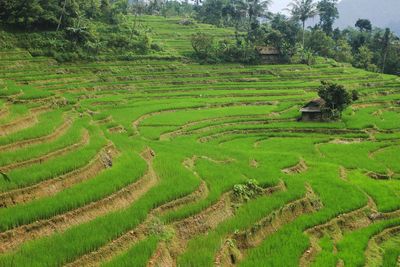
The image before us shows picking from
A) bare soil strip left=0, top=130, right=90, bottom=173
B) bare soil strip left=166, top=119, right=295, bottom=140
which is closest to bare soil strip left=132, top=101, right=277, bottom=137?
bare soil strip left=166, top=119, right=295, bottom=140

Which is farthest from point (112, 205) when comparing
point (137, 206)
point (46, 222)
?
point (46, 222)

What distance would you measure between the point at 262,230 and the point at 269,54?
149 feet

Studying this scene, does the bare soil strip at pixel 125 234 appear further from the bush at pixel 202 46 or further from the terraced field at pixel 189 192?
the bush at pixel 202 46

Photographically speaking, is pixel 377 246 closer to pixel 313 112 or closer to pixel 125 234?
pixel 125 234

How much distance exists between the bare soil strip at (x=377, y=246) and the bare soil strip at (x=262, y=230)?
6.96ft

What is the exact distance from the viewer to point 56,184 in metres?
12.5

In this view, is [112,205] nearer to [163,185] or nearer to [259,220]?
[163,185]

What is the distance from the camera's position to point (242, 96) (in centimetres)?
4006

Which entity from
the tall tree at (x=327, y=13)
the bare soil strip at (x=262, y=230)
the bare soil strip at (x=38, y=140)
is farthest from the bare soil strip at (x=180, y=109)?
the tall tree at (x=327, y=13)

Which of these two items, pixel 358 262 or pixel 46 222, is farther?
pixel 358 262

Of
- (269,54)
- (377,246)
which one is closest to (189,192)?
(377,246)

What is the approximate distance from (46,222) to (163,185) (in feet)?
14.1

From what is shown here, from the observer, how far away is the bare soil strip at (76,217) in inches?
389

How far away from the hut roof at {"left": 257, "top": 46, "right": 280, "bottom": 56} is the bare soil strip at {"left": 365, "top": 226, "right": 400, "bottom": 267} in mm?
43032
